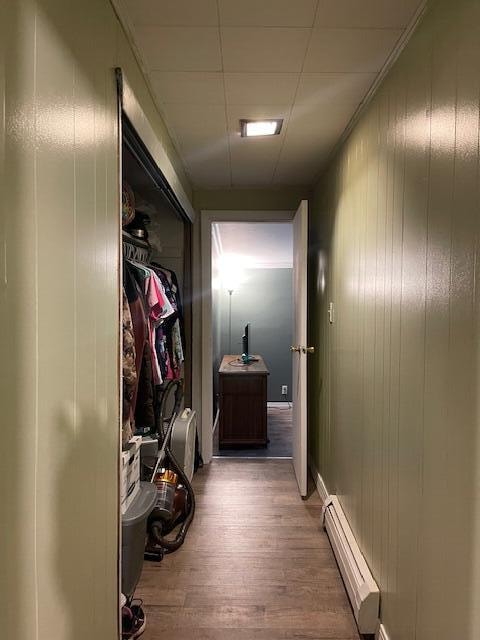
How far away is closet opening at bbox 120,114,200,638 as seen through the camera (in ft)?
5.79

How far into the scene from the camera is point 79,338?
103 centimetres

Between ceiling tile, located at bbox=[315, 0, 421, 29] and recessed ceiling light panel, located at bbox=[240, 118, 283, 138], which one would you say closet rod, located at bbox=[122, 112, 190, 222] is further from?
ceiling tile, located at bbox=[315, 0, 421, 29]

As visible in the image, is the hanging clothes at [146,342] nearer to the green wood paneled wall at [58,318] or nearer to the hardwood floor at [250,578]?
the green wood paneled wall at [58,318]

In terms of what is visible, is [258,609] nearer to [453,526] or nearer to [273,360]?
[453,526]

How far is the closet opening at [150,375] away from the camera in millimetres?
1765

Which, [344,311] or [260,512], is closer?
[344,311]

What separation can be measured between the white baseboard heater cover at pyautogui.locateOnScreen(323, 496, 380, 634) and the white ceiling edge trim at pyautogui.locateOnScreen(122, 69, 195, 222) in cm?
200

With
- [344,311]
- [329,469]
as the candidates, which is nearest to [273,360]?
[329,469]

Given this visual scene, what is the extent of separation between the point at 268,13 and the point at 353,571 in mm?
2154

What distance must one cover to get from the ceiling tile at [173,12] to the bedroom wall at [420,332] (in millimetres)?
684

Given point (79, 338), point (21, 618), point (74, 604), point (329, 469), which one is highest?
point (79, 338)

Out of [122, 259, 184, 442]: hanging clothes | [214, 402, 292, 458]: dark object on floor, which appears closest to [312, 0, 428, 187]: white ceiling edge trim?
[122, 259, 184, 442]: hanging clothes

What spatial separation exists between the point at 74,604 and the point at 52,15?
1.37m

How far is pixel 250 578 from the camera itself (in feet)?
6.50
